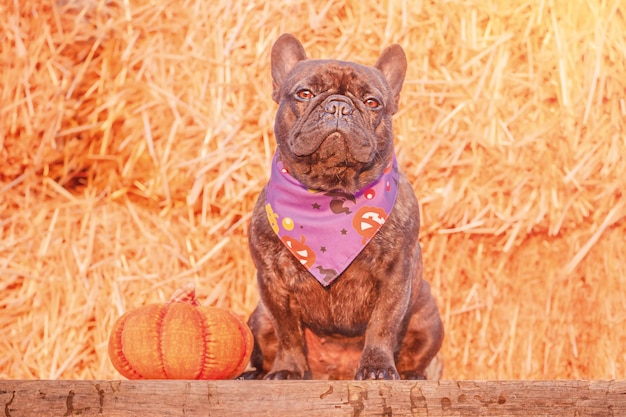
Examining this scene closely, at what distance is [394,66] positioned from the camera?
11.8 ft

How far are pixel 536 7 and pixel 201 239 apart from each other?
184 centimetres

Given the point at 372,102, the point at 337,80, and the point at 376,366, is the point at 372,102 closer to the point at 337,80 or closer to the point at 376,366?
the point at 337,80

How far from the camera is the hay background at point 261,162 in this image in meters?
4.17

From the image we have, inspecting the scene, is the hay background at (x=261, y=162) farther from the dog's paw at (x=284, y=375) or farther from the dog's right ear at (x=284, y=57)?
the dog's paw at (x=284, y=375)

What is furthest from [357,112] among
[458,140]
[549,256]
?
[549,256]

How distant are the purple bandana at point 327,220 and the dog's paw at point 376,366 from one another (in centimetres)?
28

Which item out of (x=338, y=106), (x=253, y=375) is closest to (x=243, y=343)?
(x=253, y=375)

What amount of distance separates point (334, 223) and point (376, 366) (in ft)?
1.67

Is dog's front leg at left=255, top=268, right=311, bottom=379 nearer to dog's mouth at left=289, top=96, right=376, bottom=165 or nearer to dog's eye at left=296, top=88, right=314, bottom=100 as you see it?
dog's mouth at left=289, top=96, right=376, bottom=165

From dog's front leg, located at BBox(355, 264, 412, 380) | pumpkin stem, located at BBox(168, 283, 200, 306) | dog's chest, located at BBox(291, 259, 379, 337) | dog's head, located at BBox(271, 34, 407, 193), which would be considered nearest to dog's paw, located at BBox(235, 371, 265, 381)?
dog's chest, located at BBox(291, 259, 379, 337)

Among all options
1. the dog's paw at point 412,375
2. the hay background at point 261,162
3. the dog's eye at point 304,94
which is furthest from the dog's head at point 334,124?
the hay background at point 261,162

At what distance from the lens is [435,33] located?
4383mm

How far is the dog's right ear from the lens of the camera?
3.58m

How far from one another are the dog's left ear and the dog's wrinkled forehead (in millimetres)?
223
